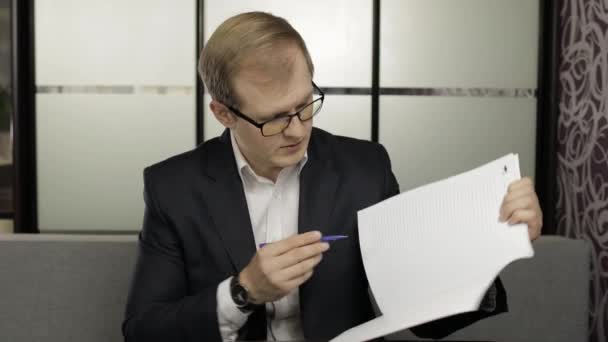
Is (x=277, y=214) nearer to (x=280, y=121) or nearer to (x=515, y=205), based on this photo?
(x=280, y=121)

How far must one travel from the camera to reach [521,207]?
76 centimetres

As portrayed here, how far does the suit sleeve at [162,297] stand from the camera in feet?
3.13

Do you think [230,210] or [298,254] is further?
[230,210]

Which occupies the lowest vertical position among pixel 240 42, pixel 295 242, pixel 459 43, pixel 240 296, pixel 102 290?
pixel 102 290

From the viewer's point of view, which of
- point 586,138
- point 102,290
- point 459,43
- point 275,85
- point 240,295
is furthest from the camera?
point 459,43

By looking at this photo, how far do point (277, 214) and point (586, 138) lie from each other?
1.32m

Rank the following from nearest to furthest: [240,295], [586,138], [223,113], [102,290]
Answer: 1. [240,295]
2. [223,113]
3. [102,290]
4. [586,138]

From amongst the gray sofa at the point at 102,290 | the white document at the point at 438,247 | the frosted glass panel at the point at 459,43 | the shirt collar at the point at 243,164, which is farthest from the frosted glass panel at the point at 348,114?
the white document at the point at 438,247

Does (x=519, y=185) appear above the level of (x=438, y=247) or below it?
above

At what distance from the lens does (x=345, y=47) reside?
104 inches

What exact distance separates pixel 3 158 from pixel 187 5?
1.22 meters

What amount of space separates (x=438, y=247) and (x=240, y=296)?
0.32 metres

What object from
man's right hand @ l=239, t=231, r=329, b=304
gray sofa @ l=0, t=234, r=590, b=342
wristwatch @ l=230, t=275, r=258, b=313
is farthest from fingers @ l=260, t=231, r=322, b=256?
gray sofa @ l=0, t=234, r=590, b=342

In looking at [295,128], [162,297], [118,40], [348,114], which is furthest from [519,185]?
[118,40]
